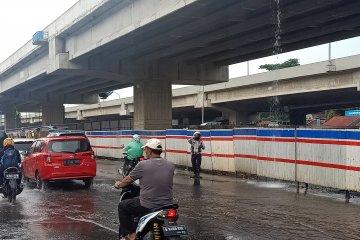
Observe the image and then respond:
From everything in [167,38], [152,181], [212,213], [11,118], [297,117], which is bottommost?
[212,213]

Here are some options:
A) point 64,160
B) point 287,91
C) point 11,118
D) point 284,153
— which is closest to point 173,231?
point 284,153

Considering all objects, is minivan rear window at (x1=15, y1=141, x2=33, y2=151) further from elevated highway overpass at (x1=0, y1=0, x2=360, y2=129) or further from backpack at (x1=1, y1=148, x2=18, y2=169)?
backpack at (x1=1, y1=148, x2=18, y2=169)

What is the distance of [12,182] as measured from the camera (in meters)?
13.6

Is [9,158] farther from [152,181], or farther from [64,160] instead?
[152,181]

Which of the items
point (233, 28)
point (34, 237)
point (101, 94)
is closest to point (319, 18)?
point (233, 28)

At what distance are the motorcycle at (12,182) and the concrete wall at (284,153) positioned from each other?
26.3 ft

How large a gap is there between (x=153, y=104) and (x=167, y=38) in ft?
27.4

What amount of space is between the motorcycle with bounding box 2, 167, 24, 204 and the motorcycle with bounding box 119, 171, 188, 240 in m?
7.71

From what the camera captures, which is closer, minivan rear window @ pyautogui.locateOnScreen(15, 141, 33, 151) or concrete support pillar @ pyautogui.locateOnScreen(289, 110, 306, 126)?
minivan rear window @ pyautogui.locateOnScreen(15, 141, 33, 151)

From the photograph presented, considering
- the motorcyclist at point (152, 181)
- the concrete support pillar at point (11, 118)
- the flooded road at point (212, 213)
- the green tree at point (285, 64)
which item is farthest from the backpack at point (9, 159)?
the green tree at point (285, 64)

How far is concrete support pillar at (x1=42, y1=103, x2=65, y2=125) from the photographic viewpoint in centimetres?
5814

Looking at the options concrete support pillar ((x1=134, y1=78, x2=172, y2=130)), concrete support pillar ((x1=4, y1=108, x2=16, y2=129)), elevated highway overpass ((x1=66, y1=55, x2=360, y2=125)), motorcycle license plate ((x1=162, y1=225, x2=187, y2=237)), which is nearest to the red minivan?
motorcycle license plate ((x1=162, y1=225, x2=187, y2=237))

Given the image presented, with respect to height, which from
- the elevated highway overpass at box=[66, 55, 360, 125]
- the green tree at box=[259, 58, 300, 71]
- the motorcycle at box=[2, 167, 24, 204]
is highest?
the green tree at box=[259, 58, 300, 71]

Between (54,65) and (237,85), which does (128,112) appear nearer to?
(237,85)
